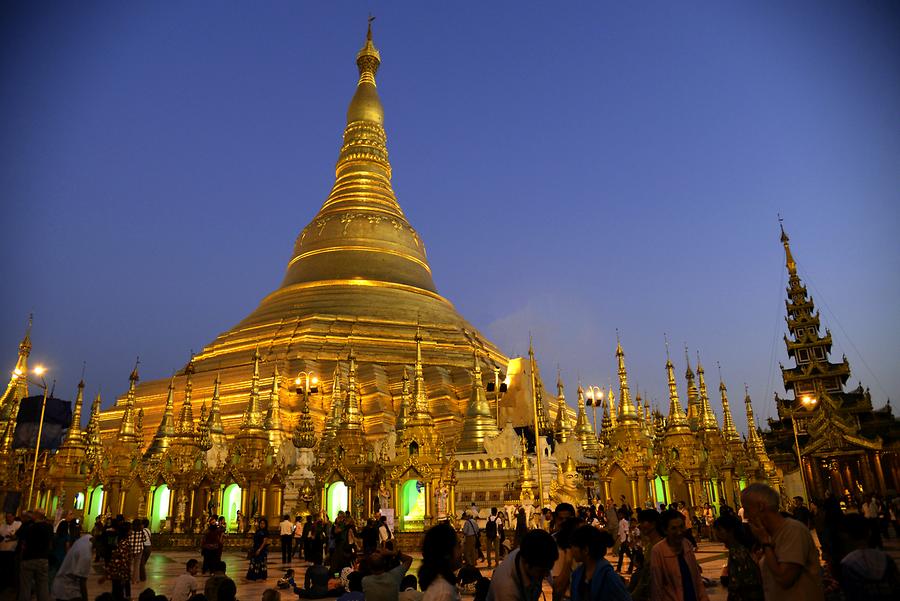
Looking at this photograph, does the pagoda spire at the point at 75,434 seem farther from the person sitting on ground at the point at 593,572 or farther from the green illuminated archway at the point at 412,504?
the person sitting on ground at the point at 593,572

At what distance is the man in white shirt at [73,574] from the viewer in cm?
722

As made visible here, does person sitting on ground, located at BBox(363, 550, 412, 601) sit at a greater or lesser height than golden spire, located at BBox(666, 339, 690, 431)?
lesser

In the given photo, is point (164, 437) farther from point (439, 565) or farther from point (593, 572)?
point (593, 572)

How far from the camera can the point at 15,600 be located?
7.14 m

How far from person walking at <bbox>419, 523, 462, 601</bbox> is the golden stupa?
1038 inches

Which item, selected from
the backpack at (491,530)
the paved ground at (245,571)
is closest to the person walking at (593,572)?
the paved ground at (245,571)

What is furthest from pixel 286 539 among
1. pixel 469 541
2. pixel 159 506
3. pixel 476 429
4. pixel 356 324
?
pixel 356 324

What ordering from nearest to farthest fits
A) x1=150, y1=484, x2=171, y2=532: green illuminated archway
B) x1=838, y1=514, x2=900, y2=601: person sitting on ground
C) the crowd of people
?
the crowd of people < x1=838, y1=514, x2=900, y2=601: person sitting on ground < x1=150, y1=484, x2=171, y2=532: green illuminated archway

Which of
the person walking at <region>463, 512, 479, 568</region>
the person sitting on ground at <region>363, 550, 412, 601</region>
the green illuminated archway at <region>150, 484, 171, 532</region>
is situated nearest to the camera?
the person sitting on ground at <region>363, 550, 412, 601</region>

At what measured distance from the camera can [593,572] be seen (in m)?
3.91

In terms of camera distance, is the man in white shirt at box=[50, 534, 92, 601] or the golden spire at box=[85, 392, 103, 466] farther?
the golden spire at box=[85, 392, 103, 466]

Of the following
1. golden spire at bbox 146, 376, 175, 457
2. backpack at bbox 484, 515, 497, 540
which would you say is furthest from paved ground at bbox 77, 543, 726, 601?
golden spire at bbox 146, 376, 175, 457

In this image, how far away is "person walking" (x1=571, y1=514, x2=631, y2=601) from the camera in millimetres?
3787

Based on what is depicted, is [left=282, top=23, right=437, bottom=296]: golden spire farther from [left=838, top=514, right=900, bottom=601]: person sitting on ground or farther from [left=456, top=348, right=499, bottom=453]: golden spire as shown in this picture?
[left=838, top=514, right=900, bottom=601]: person sitting on ground
